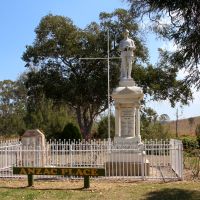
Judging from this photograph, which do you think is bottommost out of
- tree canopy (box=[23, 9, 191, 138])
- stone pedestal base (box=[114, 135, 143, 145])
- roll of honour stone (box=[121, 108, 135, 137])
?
stone pedestal base (box=[114, 135, 143, 145])

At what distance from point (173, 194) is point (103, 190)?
6.98 ft

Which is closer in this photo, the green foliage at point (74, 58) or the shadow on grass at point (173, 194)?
the shadow on grass at point (173, 194)

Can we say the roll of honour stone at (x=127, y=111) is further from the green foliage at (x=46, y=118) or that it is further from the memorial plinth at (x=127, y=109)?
the green foliage at (x=46, y=118)

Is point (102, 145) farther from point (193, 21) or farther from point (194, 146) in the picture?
point (194, 146)

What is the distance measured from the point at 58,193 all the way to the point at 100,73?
25.0m

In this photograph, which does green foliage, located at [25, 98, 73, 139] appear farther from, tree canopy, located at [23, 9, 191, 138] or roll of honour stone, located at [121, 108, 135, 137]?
roll of honour stone, located at [121, 108, 135, 137]

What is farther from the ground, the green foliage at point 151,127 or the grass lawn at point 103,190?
the green foliage at point 151,127

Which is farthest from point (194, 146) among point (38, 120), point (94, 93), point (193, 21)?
point (193, 21)

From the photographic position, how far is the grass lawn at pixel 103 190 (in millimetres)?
12219

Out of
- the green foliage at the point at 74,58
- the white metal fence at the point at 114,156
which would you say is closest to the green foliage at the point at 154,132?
the green foliage at the point at 74,58

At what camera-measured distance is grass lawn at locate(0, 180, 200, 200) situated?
12.2m

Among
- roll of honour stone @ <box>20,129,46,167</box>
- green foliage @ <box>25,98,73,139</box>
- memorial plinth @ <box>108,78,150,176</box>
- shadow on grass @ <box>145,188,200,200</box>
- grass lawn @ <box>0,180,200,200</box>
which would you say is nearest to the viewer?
shadow on grass @ <box>145,188,200,200</box>

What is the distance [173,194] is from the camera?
12.3 metres

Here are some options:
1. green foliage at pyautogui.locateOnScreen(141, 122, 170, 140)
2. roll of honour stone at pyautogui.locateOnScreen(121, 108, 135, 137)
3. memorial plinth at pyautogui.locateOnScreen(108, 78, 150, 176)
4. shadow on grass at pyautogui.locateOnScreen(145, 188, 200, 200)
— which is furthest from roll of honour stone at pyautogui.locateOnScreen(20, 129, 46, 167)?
green foliage at pyautogui.locateOnScreen(141, 122, 170, 140)
